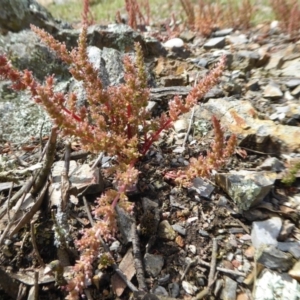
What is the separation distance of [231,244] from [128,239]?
23.2 inches

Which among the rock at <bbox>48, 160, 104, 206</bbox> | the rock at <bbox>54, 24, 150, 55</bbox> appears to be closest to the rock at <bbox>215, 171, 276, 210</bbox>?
the rock at <bbox>48, 160, 104, 206</bbox>

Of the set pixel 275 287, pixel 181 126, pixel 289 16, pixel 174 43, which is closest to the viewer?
pixel 275 287

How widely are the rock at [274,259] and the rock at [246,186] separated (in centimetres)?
33

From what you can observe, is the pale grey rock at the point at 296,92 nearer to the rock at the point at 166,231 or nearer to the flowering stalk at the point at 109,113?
the flowering stalk at the point at 109,113

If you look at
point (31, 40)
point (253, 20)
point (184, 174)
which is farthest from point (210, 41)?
point (184, 174)

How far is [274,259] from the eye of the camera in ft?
5.70

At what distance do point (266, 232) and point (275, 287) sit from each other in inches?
14.4

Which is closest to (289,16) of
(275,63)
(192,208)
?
(275,63)

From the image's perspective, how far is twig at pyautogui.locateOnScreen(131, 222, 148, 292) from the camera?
174 cm

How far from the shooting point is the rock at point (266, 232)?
1.88 m

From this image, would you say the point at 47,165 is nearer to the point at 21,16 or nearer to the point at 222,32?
the point at 21,16

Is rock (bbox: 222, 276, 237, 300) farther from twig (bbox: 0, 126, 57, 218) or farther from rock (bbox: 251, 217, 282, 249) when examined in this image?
twig (bbox: 0, 126, 57, 218)

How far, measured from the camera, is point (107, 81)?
10.4 feet

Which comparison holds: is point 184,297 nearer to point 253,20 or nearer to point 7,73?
point 7,73
